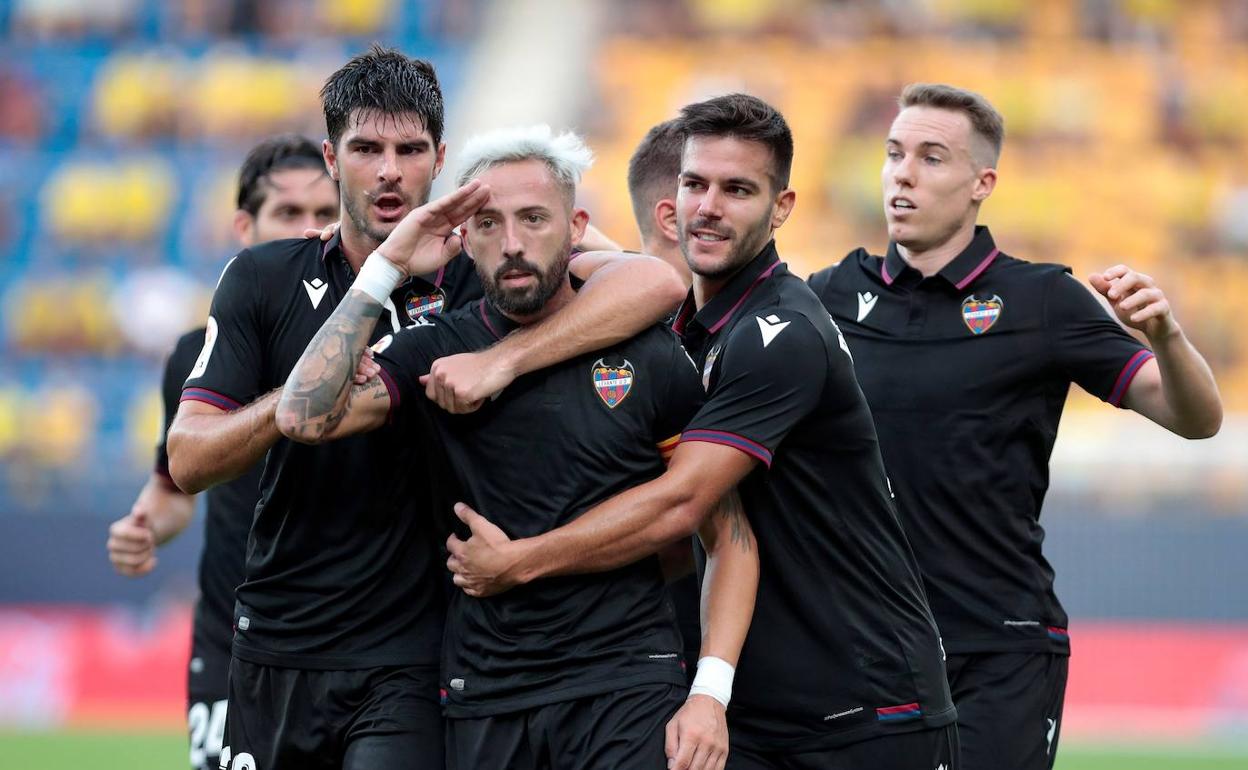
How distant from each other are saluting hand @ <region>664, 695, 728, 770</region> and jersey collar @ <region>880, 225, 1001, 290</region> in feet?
6.70

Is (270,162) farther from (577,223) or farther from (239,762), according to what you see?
(239,762)

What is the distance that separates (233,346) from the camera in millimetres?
4750

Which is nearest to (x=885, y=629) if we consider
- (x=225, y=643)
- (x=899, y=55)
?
(x=225, y=643)

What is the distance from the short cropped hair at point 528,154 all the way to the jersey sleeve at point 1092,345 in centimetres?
185

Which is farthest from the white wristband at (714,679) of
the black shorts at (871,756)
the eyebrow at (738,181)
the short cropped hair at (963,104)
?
the short cropped hair at (963,104)

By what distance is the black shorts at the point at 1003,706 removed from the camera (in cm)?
537

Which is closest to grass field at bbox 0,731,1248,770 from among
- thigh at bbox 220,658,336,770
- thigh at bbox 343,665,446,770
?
thigh at bbox 220,658,336,770

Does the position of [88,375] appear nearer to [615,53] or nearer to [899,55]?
[615,53]

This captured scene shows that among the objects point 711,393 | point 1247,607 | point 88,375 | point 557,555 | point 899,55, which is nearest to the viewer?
point 557,555

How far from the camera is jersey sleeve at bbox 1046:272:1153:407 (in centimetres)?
543

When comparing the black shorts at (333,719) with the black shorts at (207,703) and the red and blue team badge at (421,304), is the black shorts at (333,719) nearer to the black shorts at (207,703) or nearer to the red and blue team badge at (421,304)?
the red and blue team badge at (421,304)

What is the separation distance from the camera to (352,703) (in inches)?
185

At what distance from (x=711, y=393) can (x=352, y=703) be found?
4.42 ft

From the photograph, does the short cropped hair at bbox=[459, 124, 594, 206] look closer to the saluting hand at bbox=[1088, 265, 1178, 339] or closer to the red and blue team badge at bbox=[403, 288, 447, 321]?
the red and blue team badge at bbox=[403, 288, 447, 321]
